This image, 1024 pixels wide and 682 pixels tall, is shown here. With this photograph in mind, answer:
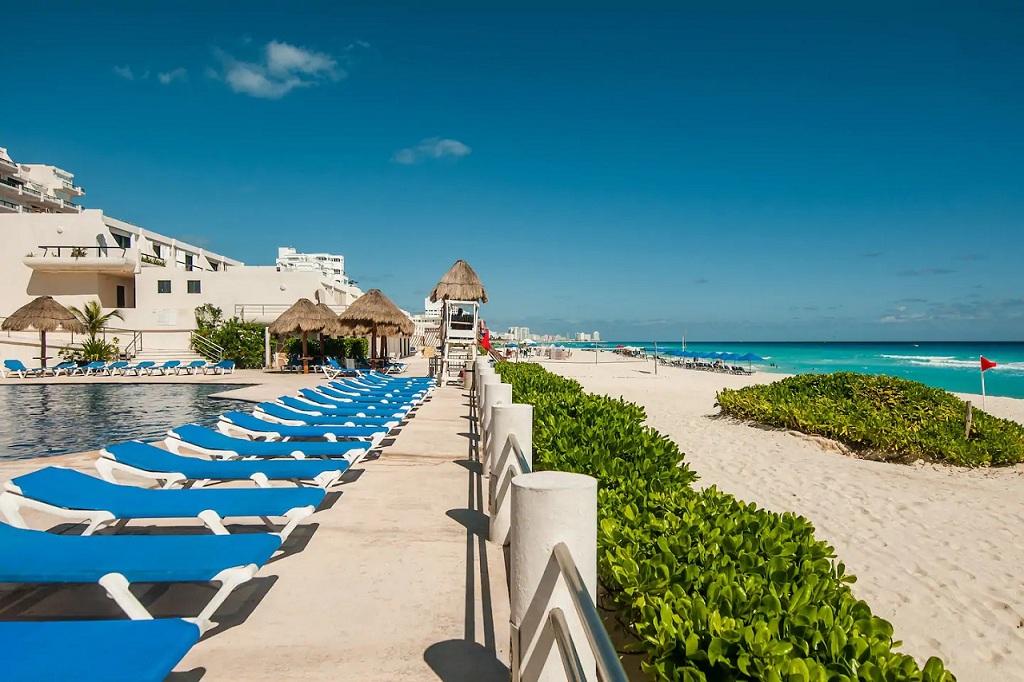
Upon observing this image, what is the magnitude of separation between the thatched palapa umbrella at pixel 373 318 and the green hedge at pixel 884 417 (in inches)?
466

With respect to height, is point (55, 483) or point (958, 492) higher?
point (55, 483)

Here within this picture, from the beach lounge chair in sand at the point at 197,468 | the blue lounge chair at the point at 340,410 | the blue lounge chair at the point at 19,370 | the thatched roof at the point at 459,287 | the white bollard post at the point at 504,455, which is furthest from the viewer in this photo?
the blue lounge chair at the point at 19,370

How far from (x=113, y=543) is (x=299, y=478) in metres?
1.81

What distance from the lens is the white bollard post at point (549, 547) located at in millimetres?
1895

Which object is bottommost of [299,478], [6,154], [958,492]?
[958,492]

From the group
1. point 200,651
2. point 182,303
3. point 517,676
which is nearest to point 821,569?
point 517,676

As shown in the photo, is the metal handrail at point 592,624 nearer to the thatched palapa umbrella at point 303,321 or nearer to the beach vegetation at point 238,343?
the thatched palapa umbrella at point 303,321

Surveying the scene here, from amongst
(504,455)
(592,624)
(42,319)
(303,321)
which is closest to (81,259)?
(42,319)

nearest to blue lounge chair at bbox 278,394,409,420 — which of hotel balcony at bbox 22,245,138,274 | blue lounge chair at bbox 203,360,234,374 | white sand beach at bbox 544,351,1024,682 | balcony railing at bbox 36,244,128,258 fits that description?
white sand beach at bbox 544,351,1024,682

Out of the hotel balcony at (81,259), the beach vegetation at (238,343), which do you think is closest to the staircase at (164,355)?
the beach vegetation at (238,343)

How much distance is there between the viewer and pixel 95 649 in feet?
6.10

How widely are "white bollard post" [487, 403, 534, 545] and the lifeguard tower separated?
13.4 meters

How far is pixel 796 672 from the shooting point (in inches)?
62.8

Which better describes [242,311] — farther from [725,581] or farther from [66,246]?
[725,581]
